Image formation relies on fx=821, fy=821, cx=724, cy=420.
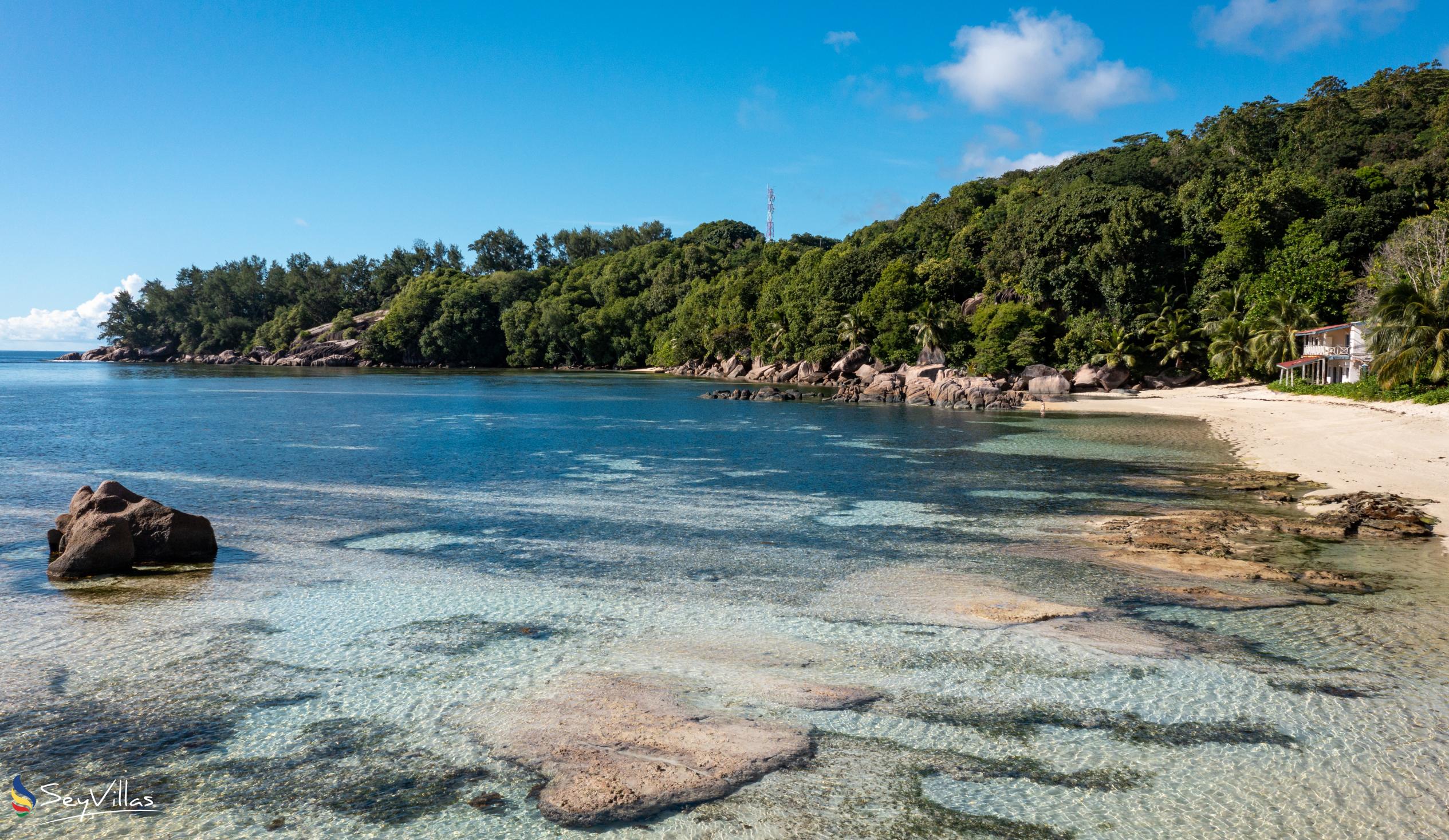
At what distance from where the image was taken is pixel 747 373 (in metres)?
101

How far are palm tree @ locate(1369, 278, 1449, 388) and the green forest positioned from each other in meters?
0.09

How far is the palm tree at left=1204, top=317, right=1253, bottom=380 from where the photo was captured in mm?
60812

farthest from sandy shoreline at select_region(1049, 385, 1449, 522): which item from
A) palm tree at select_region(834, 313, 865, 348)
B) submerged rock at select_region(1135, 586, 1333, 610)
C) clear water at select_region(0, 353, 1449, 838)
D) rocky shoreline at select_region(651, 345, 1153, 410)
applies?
palm tree at select_region(834, 313, 865, 348)

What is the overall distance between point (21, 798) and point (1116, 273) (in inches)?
2951

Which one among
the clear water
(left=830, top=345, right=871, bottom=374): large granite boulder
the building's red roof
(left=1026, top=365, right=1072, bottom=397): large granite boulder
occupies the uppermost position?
the building's red roof

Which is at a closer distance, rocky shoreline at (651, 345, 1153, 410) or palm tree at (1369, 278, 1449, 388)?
palm tree at (1369, 278, 1449, 388)

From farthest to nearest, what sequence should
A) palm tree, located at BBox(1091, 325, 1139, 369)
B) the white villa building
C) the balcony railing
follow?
palm tree, located at BBox(1091, 325, 1139, 369) → the balcony railing → the white villa building

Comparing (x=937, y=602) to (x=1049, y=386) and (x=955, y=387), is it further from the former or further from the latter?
(x=1049, y=386)

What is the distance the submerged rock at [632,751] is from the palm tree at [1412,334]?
42.2 metres

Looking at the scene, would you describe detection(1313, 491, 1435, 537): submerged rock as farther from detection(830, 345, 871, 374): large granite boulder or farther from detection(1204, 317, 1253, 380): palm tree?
detection(830, 345, 871, 374): large granite boulder

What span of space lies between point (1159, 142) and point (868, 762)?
4437 inches

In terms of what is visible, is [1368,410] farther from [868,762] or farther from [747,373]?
[747,373]

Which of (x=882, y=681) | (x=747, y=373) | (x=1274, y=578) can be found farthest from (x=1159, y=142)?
(x=882, y=681)

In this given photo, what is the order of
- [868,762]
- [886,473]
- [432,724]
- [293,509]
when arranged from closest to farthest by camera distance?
[868,762] < [432,724] < [293,509] < [886,473]
